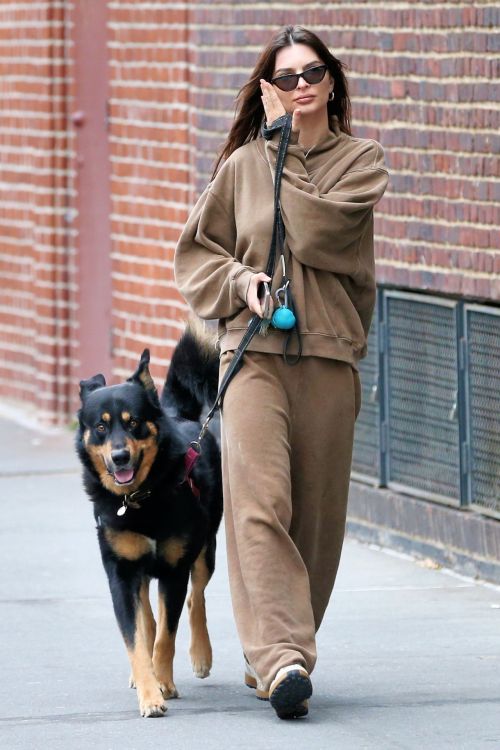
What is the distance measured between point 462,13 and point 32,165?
5818mm

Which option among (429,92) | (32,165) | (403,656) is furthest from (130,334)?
(403,656)

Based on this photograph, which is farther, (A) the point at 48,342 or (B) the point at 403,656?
(A) the point at 48,342

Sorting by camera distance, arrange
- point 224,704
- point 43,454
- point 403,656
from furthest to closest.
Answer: point 43,454, point 403,656, point 224,704

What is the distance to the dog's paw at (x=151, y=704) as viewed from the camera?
6.30m

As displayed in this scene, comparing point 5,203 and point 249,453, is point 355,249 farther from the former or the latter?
point 5,203

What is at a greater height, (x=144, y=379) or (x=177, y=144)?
(x=177, y=144)

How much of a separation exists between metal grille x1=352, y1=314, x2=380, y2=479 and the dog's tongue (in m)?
3.06

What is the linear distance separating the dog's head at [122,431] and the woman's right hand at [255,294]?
68 centimetres

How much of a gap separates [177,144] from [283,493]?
553cm

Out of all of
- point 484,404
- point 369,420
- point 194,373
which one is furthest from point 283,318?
point 369,420

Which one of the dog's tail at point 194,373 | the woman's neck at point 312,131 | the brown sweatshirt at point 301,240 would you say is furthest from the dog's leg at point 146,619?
the woman's neck at point 312,131

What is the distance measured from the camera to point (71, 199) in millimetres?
13055

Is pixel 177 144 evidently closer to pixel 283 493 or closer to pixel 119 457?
pixel 119 457

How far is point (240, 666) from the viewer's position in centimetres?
709
